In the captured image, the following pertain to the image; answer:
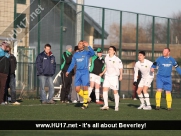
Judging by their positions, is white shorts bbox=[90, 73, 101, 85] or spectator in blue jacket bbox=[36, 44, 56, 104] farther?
white shorts bbox=[90, 73, 101, 85]

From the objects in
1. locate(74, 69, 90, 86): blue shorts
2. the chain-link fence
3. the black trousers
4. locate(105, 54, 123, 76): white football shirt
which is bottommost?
the black trousers

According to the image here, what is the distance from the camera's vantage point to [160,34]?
30.8m

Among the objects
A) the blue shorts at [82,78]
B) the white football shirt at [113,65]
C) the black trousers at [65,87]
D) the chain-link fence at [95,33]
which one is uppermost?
the chain-link fence at [95,33]

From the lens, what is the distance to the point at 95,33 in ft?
88.7

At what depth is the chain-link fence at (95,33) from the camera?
24.5 metres

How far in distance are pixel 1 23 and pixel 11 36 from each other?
26.2 inches

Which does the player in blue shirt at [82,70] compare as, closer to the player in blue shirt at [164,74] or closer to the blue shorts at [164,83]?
the player in blue shirt at [164,74]

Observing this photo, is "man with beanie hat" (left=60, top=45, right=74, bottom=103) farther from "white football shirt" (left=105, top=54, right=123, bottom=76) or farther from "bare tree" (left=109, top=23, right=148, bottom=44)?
"bare tree" (left=109, top=23, right=148, bottom=44)

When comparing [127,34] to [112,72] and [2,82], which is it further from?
[112,72]

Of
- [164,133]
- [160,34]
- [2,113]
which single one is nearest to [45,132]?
[164,133]

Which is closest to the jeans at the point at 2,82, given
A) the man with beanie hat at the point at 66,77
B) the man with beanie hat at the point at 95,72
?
the man with beanie hat at the point at 66,77

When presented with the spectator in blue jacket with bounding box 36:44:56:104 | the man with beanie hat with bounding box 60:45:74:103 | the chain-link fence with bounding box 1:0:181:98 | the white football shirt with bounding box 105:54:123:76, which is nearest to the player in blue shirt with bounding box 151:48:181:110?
the white football shirt with bounding box 105:54:123:76

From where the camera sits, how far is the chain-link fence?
24531 millimetres

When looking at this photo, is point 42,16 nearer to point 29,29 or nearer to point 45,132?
point 29,29
